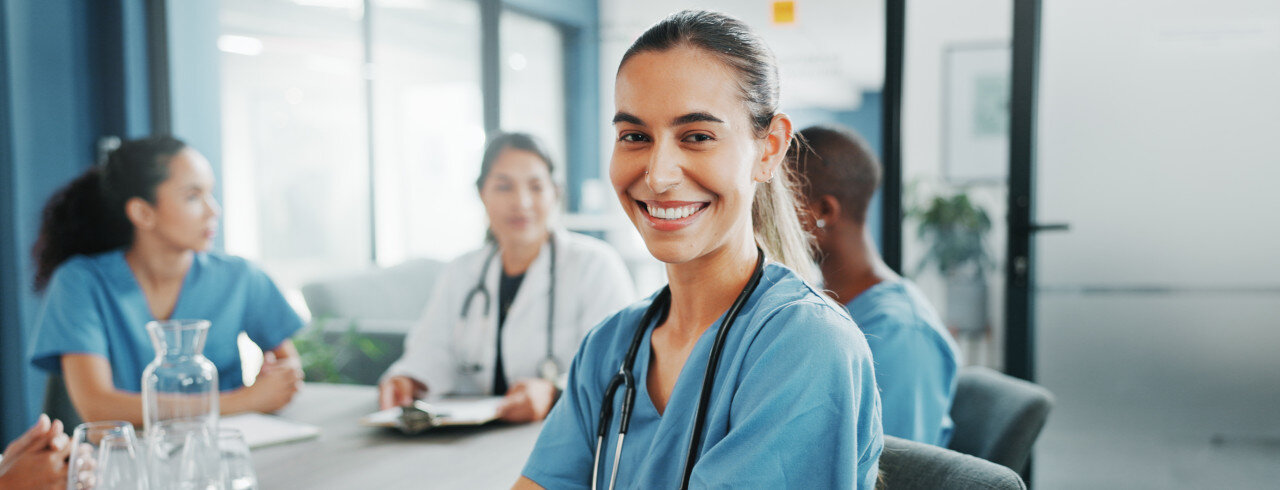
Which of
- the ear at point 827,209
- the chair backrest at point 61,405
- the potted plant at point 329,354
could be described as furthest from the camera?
the potted plant at point 329,354

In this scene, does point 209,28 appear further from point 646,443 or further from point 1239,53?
point 1239,53

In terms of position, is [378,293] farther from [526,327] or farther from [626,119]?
[626,119]

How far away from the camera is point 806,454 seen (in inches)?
32.6

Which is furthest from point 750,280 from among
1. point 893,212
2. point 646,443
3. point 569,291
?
point 893,212

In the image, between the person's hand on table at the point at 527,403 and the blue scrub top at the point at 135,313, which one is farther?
the blue scrub top at the point at 135,313

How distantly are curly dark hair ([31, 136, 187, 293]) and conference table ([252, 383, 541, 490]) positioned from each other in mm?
695

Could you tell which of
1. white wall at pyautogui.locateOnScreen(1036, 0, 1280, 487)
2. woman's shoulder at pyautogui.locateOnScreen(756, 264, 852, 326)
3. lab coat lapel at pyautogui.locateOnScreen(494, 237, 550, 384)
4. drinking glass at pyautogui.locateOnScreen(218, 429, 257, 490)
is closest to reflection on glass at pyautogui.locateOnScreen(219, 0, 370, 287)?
lab coat lapel at pyautogui.locateOnScreen(494, 237, 550, 384)

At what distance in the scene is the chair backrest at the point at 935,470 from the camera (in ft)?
3.17

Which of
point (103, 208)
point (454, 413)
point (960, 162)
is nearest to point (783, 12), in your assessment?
point (960, 162)

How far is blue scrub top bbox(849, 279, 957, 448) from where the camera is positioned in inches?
54.1

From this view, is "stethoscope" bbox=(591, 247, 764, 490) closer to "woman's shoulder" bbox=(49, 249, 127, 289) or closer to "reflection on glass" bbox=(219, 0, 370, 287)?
"woman's shoulder" bbox=(49, 249, 127, 289)

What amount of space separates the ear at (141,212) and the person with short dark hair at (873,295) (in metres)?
1.47

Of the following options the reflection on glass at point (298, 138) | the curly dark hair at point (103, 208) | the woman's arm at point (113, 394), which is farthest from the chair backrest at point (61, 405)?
the reflection on glass at point (298, 138)

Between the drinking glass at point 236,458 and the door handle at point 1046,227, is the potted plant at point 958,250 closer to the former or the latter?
the door handle at point 1046,227
